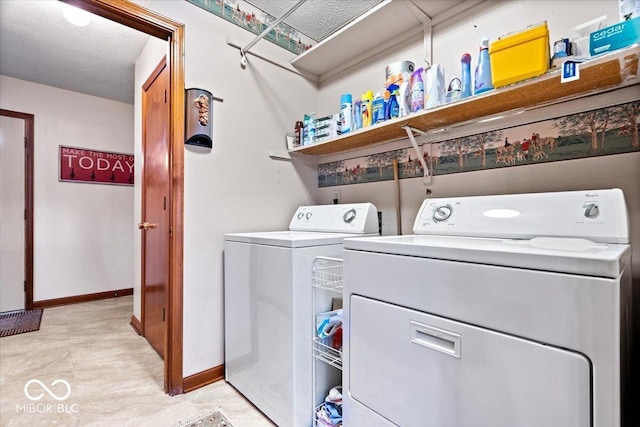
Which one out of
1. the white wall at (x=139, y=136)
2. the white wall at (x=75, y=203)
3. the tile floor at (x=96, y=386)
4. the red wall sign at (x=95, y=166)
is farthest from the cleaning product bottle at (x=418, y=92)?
the red wall sign at (x=95, y=166)

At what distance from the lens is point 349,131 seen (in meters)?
1.92

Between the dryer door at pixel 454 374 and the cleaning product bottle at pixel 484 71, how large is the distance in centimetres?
101

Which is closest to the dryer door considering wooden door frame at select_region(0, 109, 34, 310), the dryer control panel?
the dryer control panel

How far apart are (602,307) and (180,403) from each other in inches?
75.4

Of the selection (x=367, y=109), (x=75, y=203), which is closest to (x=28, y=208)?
(x=75, y=203)

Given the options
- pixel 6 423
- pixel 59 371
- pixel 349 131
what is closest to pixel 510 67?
pixel 349 131

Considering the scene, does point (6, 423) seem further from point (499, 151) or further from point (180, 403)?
point (499, 151)

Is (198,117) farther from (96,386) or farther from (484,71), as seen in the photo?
(96,386)

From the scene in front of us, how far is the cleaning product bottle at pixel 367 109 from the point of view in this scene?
1.80 m

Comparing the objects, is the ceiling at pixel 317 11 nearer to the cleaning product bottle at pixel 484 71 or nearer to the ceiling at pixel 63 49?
the cleaning product bottle at pixel 484 71

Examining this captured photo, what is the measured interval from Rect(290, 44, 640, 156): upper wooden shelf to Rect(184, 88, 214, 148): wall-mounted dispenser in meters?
0.84

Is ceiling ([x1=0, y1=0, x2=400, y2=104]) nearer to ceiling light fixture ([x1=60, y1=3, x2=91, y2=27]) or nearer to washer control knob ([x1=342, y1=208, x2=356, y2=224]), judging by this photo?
ceiling light fixture ([x1=60, y1=3, x2=91, y2=27])

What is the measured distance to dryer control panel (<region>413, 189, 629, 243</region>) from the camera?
100cm

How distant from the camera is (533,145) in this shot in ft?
4.72
